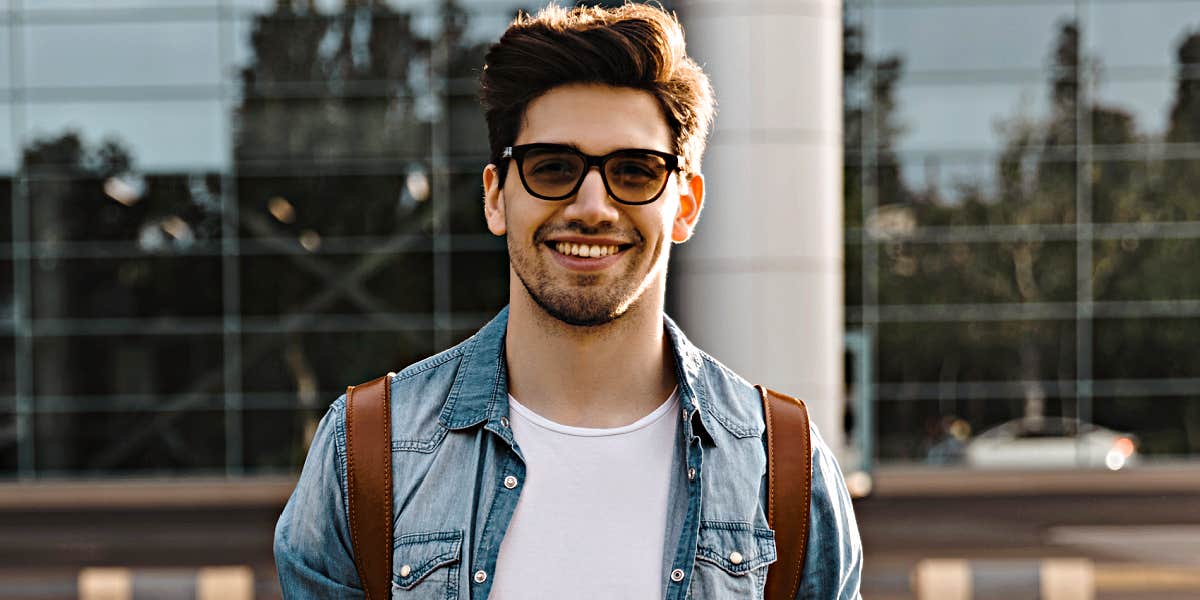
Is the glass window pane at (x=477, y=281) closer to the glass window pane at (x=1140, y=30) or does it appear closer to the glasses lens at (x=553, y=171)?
the glass window pane at (x=1140, y=30)

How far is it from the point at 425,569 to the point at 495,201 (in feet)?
2.16

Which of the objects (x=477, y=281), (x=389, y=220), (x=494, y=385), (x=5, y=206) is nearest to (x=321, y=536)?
(x=494, y=385)

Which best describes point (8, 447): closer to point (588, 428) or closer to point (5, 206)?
point (5, 206)

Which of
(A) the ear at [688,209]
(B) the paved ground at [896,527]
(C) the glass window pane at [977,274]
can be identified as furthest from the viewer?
(C) the glass window pane at [977,274]

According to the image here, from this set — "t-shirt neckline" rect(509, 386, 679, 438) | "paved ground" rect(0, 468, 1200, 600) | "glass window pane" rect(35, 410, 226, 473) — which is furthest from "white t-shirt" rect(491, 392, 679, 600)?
"glass window pane" rect(35, 410, 226, 473)

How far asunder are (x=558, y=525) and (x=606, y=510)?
0.27 feet

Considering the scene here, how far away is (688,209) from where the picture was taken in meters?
2.26

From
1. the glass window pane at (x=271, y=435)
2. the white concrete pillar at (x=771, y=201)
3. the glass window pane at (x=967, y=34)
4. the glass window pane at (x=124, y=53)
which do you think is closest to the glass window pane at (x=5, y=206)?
the glass window pane at (x=124, y=53)

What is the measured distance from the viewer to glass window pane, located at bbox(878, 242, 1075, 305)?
17938mm

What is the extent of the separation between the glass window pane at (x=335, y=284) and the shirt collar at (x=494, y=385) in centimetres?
1569

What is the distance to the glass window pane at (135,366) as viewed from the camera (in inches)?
698

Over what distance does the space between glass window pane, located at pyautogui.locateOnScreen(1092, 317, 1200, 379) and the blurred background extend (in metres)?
0.04

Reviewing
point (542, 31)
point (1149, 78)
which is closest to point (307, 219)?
point (1149, 78)

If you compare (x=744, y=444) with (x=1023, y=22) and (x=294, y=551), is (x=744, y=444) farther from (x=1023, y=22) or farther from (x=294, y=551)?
(x=1023, y=22)
